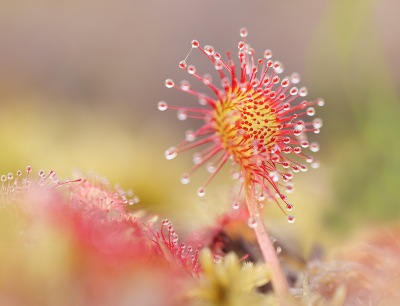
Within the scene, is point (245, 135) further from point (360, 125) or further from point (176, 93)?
point (176, 93)

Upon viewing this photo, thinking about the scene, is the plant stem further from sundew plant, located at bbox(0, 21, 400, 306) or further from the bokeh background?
the bokeh background

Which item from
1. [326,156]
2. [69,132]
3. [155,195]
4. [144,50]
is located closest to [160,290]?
[155,195]

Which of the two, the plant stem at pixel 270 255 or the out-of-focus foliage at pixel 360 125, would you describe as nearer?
the plant stem at pixel 270 255

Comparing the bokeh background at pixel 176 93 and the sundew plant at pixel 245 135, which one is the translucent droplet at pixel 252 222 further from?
the bokeh background at pixel 176 93

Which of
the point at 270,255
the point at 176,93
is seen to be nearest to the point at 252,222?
the point at 270,255

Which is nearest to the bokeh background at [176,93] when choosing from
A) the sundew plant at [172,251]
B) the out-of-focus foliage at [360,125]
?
the out-of-focus foliage at [360,125]

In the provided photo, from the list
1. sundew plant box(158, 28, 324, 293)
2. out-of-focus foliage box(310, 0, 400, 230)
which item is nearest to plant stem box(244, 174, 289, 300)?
sundew plant box(158, 28, 324, 293)

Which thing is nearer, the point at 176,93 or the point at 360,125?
the point at 360,125

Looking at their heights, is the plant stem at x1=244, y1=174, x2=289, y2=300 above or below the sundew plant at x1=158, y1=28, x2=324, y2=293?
below
